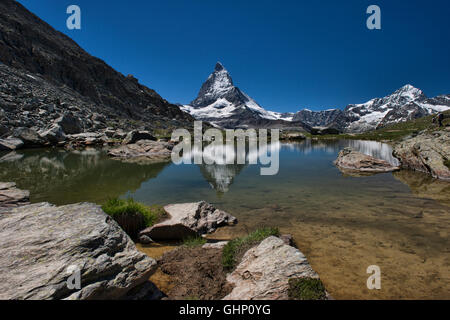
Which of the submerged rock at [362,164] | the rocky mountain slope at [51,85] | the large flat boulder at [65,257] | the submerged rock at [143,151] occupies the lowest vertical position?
the large flat boulder at [65,257]

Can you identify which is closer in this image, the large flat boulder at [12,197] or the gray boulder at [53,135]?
the large flat boulder at [12,197]

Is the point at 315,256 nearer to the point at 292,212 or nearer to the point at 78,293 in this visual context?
the point at 292,212

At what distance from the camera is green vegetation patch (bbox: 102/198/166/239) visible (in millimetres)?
9375

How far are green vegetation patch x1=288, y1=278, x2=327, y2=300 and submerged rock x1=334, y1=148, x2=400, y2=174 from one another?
65.6 ft

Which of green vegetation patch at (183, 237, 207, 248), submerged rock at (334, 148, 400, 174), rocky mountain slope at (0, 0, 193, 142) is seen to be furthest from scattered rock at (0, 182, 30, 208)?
rocky mountain slope at (0, 0, 193, 142)

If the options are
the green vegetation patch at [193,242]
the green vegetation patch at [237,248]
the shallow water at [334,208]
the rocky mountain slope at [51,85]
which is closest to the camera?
the shallow water at [334,208]

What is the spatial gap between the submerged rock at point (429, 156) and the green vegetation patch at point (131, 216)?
69.4ft

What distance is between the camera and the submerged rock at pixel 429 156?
60.0 ft

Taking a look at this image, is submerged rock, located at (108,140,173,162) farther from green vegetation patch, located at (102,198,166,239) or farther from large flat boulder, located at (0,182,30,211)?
green vegetation patch, located at (102,198,166,239)

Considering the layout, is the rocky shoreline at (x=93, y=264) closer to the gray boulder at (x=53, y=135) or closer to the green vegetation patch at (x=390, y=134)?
the gray boulder at (x=53, y=135)

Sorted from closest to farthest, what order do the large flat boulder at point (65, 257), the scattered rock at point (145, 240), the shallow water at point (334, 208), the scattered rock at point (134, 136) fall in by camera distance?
1. the large flat boulder at point (65, 257)
2. the shallow water at point (334, 208)
3. the scattered rock at point (145, 240)
4. the scattered rock at point (134, 136)

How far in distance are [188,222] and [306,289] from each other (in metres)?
5.90

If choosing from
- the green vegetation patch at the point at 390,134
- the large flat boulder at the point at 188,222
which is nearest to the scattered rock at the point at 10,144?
the large flat boulder at the point at 188,222

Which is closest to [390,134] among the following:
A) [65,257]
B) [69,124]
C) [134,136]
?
[134,136]
